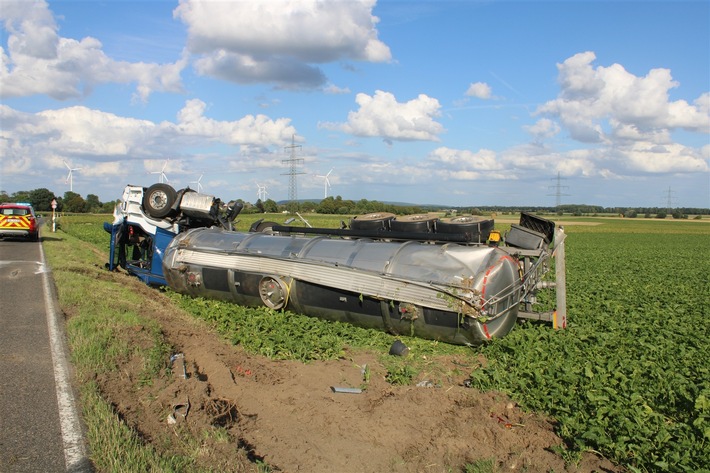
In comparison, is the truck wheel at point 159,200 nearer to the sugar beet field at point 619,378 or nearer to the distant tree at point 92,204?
the sugar beet field at point 619,378

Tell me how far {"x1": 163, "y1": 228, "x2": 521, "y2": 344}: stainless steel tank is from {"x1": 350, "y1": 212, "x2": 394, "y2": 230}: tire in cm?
71

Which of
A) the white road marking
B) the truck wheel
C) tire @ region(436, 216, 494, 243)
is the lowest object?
the white road marking

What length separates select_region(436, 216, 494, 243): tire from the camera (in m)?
10.4

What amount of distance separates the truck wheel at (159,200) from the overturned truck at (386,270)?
0.21 feet

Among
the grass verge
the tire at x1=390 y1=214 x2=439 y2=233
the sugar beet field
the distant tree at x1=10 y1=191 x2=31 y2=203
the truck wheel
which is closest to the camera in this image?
the grass verge

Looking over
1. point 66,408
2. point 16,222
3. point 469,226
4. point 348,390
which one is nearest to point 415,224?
point 469,226

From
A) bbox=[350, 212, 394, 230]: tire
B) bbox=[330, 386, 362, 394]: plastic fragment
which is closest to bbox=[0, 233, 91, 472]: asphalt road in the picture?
bbox=[330, 386, 362, 394]: plastic fragment

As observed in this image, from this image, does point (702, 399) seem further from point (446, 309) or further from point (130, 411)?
point (130, 411)

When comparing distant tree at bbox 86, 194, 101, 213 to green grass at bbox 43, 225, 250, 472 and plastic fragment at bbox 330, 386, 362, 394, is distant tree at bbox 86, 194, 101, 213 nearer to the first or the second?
green grass at bbox 43, 225, 250, 472

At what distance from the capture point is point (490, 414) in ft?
19.9

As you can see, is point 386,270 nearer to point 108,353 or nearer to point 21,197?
point 108,353

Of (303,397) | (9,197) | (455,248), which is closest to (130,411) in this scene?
(303,397)

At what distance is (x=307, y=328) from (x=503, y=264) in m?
3.69

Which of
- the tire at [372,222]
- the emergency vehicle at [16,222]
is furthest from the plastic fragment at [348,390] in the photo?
the emergency vehicle at [16,222]
